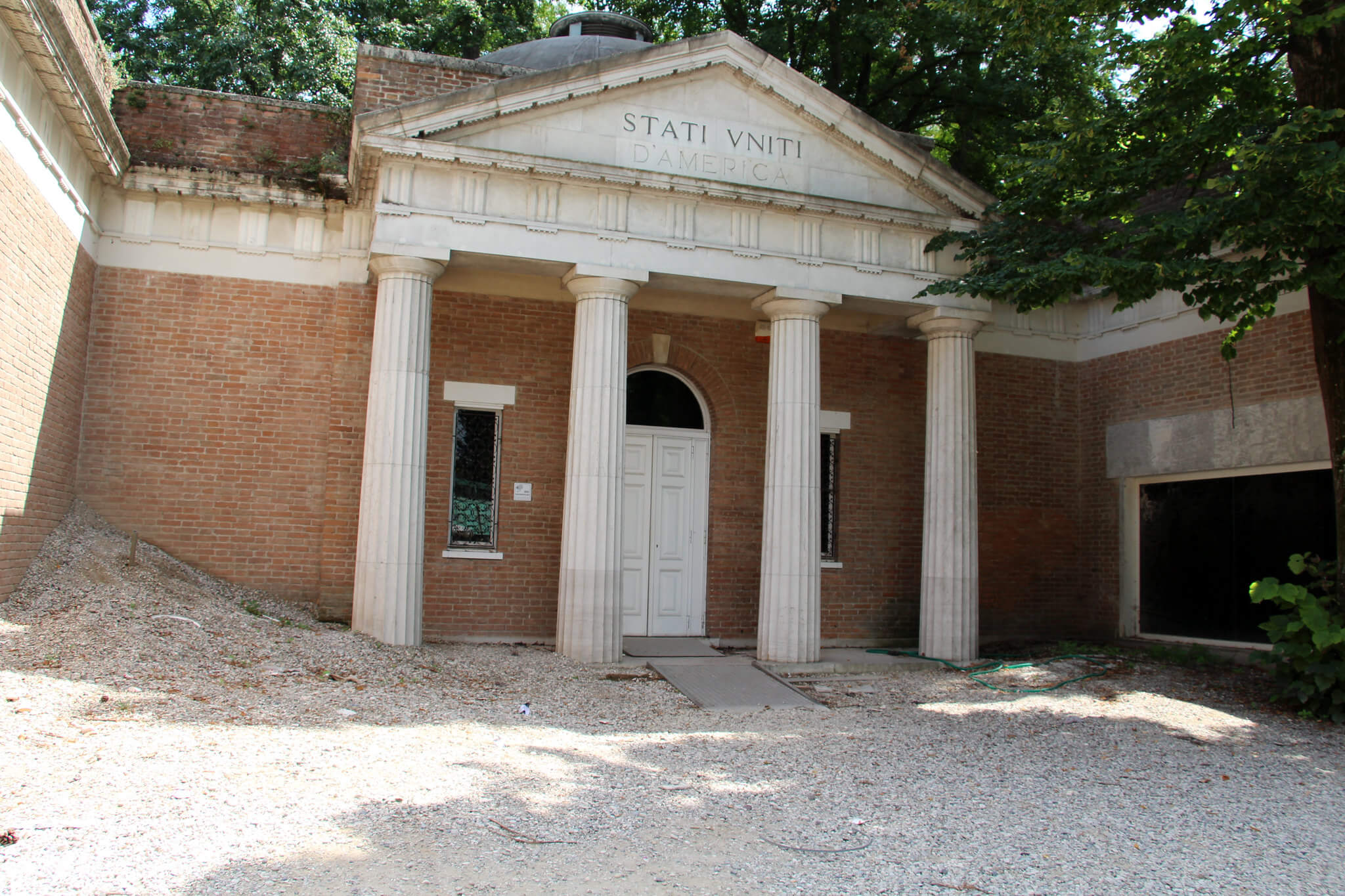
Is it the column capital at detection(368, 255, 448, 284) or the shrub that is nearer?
the shrub

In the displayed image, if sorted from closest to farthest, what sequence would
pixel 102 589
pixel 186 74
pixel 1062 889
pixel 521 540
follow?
pixel 1062 889
pixel 102 589
pixel 521 540
pixel 186 74

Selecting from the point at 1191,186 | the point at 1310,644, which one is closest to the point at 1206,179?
the point at 1191,186

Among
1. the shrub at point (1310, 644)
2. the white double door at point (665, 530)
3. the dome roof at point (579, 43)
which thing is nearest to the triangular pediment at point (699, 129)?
the white double door at point (665, 530)

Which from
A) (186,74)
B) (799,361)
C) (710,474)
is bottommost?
(710,474)

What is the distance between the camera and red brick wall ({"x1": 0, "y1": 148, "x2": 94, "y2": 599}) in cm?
892

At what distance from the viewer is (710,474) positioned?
1327 cm

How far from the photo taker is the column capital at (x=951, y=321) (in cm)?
1224

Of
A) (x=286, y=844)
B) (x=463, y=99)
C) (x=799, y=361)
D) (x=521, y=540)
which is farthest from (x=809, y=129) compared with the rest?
(x=286, y=844)

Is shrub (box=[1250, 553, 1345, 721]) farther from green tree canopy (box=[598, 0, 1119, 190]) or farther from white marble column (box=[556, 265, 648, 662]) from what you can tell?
green tree canopy (box=[598, 0, 1119, 190])

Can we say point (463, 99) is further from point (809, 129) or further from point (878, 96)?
point (878, 96)

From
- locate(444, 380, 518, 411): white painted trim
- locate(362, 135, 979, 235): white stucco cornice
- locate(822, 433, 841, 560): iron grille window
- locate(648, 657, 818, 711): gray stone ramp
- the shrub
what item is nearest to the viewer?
the shrub

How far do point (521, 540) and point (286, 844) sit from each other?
7.88 meters

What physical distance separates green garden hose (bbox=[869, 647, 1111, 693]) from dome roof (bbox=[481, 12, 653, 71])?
32.4 feet

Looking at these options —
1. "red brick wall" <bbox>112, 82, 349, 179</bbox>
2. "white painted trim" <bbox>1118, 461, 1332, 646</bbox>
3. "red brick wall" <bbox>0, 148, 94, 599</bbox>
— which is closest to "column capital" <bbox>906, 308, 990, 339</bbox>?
"white painted trim" <bbox>1118, 461, 1332, 646</bbox>
